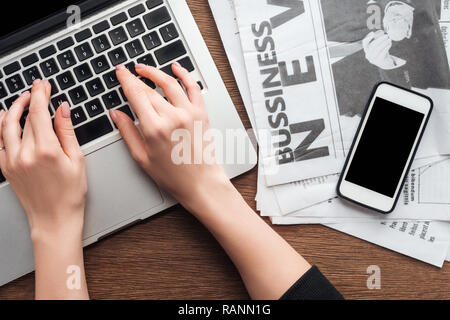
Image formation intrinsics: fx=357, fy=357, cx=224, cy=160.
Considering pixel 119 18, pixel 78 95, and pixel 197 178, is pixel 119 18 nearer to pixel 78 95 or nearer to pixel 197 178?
pixel 78 95

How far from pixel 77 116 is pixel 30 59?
91 millimetres

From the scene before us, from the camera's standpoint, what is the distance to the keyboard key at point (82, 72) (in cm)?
43

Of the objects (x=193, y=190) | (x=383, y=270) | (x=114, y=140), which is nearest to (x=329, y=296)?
(x=383, y=270)

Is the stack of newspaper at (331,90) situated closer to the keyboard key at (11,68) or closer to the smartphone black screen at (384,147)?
the smartphone black screen at (384,147)

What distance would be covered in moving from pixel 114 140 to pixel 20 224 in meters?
0.16

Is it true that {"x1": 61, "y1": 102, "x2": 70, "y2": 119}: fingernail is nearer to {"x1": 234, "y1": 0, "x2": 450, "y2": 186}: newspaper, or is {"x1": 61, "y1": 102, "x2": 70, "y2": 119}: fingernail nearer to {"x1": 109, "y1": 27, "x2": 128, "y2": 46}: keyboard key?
{"x1": 109, "y1": 27, "x2": 128, "y2": 46}: keyboard key

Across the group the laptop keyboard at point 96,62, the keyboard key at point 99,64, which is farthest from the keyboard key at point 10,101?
the keyboard key at point 99,64

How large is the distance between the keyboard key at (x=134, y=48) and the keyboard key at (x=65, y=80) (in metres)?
0.08

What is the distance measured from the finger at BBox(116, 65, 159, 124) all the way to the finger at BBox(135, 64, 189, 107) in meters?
0.01

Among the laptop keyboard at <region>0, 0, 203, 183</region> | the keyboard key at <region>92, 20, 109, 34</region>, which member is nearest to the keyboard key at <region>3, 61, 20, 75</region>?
the laptop keyboard at <region>0, 0, 203, 183</region>

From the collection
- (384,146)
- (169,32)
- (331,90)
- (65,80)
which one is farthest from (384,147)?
(65,80)

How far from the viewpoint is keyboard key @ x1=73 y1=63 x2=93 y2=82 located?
17.0 inches

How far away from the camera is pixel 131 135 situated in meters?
0.43

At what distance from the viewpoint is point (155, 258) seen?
479 millimetres
